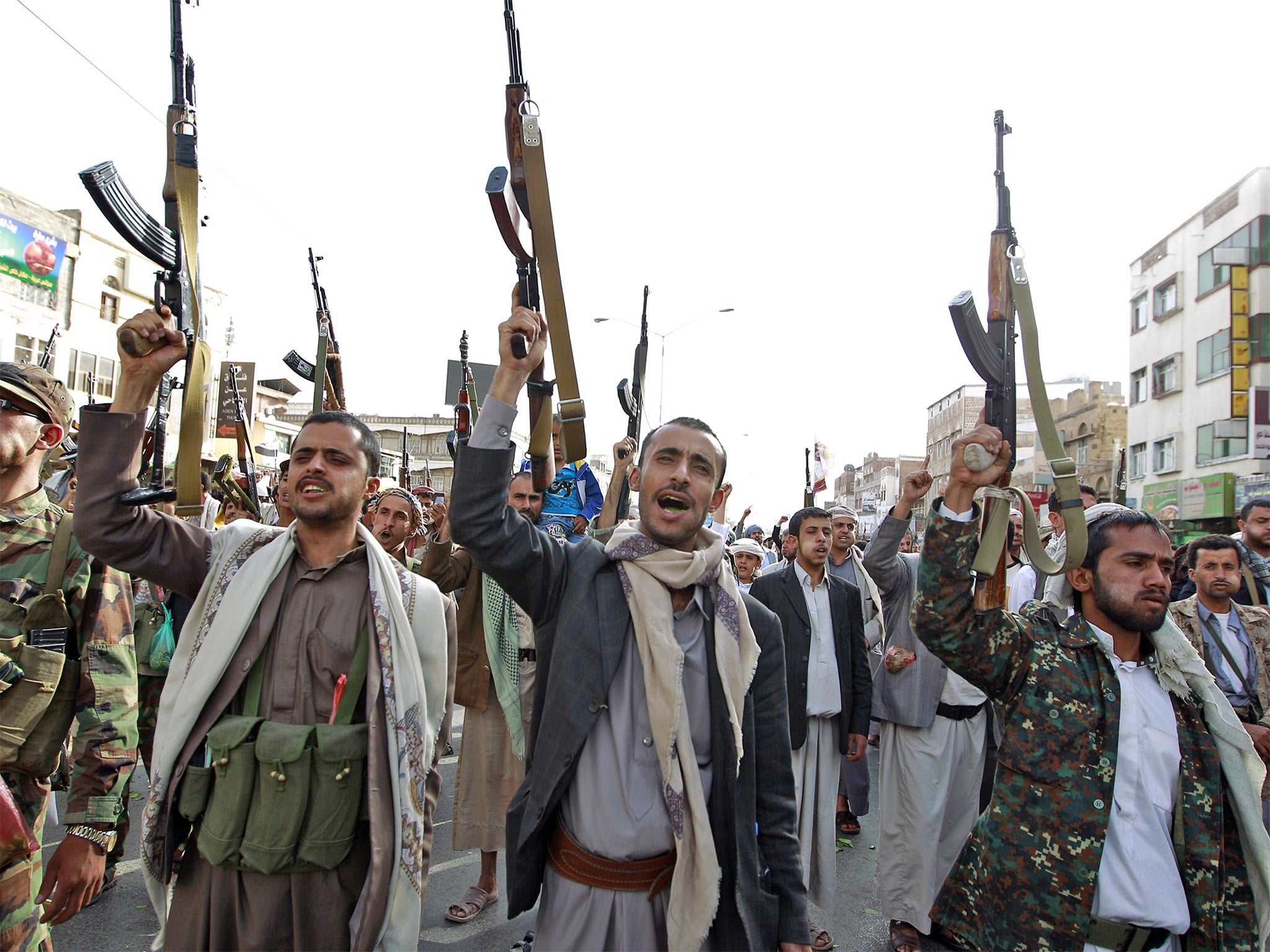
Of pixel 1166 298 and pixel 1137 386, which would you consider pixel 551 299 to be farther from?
pixel 1137 386

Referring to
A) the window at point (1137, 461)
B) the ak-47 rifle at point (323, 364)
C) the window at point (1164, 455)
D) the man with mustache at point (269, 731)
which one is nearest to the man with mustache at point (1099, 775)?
the man with mustache at point (269, 731)

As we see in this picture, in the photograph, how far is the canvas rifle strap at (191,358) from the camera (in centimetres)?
256

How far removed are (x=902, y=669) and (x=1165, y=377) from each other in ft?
114

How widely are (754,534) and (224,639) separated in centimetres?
1620

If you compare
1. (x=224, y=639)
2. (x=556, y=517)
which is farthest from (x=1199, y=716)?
(x=556, y=517)

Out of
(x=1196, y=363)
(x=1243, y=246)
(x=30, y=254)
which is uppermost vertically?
(x=1243, y=246)

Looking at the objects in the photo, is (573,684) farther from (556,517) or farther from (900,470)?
(900,470)

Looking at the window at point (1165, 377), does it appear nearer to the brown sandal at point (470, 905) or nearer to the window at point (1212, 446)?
the window at point (1212, 446)

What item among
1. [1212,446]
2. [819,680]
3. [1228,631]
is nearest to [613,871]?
[819,680]

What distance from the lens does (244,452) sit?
6.73m

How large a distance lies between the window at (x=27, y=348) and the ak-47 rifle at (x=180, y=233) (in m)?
30.5

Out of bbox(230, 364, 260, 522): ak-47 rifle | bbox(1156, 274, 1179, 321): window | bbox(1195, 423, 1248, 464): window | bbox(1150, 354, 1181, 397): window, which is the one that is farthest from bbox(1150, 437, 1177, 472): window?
bbox(230, 364, 260, 522): ak-47 rifle

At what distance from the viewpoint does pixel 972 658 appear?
2506 mm

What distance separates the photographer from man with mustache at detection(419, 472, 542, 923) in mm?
4688
